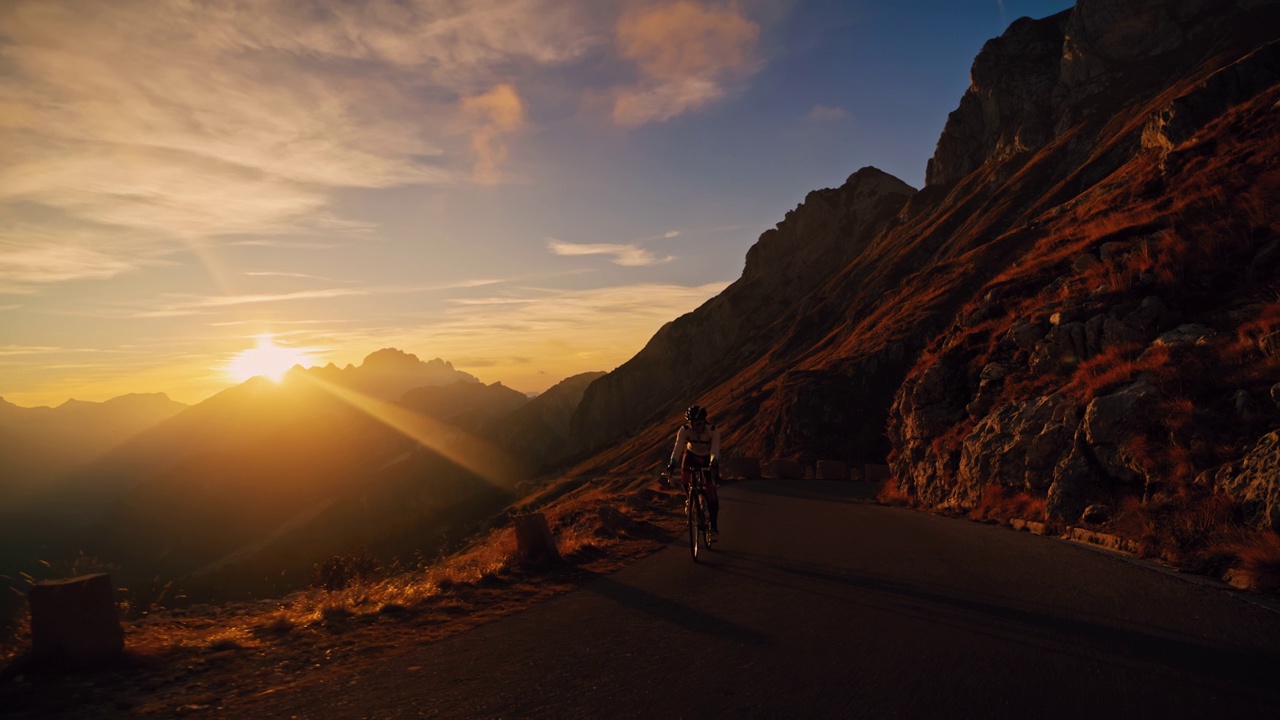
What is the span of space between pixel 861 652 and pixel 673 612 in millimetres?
2426

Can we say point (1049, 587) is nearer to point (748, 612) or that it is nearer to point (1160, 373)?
point (748, 612)

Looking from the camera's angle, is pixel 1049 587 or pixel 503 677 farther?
pixel 1049 587

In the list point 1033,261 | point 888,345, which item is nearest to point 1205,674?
point 1033,261

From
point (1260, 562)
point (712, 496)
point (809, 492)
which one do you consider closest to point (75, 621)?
point (712, 496)

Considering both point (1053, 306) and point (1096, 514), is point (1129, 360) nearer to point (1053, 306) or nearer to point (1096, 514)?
point (1096, 514)

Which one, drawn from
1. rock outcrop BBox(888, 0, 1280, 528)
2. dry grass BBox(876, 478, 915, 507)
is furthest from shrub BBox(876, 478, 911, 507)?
rock outcrop BBox(888, 0, 1280, 528)

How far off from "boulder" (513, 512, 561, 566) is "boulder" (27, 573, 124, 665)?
5891 mm

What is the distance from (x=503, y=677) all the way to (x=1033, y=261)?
23612mm

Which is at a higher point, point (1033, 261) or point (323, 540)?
point (1033, 261)

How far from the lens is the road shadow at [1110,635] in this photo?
495cm

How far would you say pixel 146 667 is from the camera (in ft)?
20.5

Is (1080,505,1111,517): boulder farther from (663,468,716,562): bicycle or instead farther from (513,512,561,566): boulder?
(513,512,561,566): boulder

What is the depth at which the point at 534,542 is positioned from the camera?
11570 millimetres

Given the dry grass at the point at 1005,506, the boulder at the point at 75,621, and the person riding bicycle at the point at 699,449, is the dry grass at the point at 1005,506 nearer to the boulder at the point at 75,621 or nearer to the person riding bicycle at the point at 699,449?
the person riding bicycle at the point at 699,449
